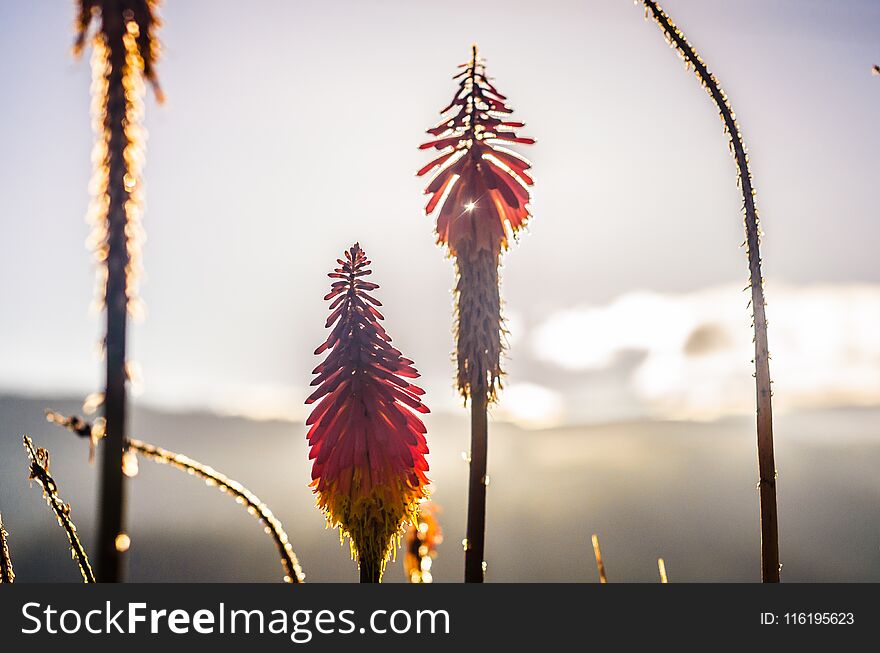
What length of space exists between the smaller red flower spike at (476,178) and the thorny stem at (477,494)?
2504 millimetres

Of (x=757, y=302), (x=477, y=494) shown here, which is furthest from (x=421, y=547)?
(x=757, y=302)

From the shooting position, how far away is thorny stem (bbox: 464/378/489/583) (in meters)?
11.1

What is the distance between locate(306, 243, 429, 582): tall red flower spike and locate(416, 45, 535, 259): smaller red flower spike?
1816 mm

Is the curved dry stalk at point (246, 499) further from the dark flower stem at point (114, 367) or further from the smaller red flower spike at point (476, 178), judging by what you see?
the smaller red flower spike at point (476, 178)

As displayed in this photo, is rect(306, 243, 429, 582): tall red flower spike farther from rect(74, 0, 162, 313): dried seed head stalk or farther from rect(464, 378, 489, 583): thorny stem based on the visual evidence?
rect(74, 0, 162, 313): dried seed head stalk

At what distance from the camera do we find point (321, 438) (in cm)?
Result: 1151

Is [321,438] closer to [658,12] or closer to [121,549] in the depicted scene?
[121,549]

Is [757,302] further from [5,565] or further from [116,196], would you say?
[5,565]

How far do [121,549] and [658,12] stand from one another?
1071cm

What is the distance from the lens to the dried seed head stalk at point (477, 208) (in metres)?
11.7

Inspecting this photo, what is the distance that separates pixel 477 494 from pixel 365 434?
186 centimetres

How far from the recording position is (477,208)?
1200cm

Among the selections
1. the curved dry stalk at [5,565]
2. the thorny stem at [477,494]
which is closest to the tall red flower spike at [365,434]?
the thorny stem at [477,494]
